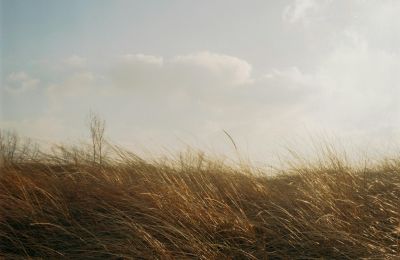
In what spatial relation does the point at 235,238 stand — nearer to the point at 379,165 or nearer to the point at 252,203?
the point at 252,203

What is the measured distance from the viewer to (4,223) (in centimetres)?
353

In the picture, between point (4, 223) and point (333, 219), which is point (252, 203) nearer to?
point (333, 219)

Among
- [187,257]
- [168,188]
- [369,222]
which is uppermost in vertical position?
[168,188]

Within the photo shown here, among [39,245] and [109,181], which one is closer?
[39,245]

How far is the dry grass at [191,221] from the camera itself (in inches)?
114

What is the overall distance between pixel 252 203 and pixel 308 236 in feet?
2.50

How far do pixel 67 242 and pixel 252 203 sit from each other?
5.10 feet

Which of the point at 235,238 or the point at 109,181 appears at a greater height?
the point at 109,181

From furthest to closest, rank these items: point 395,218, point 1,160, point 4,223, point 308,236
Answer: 1. point 1,160
2. point 4,223
3. point 395,218
4. point 308,236

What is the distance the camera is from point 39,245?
316 cm

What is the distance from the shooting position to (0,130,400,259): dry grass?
9.54 ft

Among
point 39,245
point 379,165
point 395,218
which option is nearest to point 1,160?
point 39,245

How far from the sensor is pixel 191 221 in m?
3.12

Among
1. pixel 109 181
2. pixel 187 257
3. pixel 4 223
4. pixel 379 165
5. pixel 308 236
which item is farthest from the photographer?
pixel 379 165
